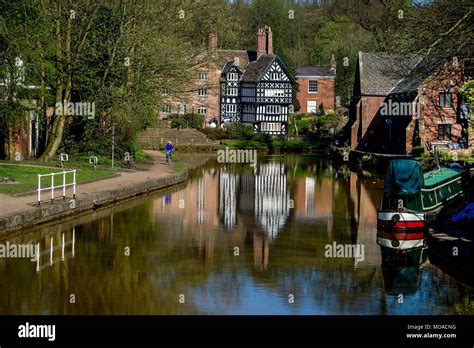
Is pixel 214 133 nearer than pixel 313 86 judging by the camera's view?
Yes

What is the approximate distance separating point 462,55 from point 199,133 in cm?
5868

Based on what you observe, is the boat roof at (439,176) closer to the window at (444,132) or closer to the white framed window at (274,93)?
the window at (444,132)

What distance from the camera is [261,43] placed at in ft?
326

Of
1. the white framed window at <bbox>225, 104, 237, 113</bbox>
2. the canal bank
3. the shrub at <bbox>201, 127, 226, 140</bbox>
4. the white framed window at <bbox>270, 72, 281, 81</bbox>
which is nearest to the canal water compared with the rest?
the canal bank

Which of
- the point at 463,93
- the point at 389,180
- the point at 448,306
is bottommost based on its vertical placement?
the point at 448,306

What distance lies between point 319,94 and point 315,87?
120 cm

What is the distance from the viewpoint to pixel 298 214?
1288 inches

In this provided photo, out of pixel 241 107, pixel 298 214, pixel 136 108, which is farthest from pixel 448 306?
pixel 241 107

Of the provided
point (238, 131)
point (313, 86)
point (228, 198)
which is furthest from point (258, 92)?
point (228, 198)

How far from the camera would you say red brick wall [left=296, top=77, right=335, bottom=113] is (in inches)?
4186

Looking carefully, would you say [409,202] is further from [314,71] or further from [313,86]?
[314,71]

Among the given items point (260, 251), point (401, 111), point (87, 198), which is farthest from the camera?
point (401, 111)

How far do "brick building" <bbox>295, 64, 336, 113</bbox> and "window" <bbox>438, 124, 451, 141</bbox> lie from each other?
4709 cm
